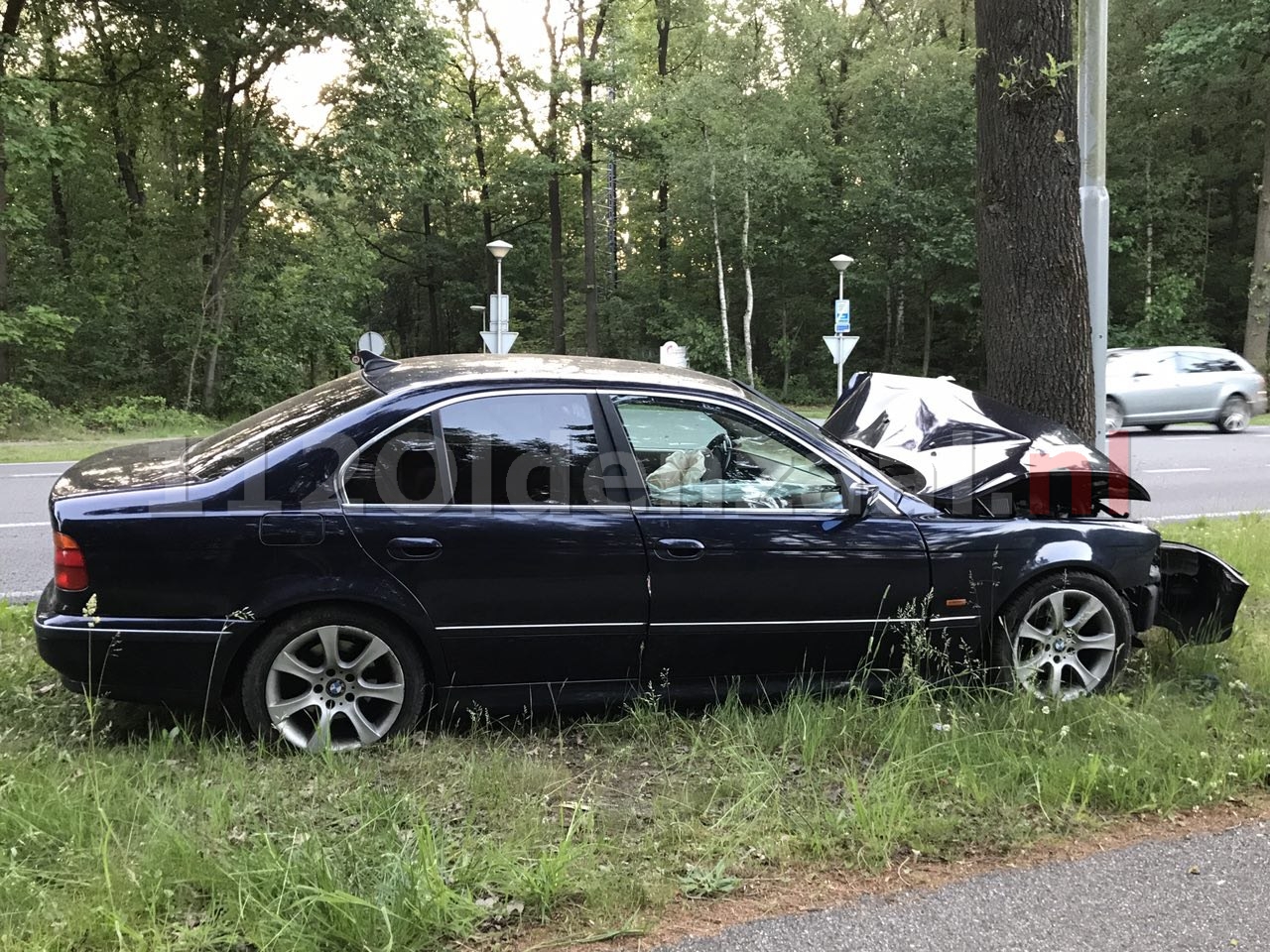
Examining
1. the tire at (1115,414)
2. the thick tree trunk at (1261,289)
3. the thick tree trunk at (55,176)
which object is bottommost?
the tire at (1115,414)

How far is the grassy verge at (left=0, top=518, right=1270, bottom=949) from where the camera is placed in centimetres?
252

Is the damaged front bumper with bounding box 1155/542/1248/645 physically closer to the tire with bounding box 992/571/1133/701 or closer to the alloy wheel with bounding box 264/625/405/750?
the tire with bounding box 992/571/1133/701

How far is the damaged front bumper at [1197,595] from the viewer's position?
454cm

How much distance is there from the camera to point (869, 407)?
525cm

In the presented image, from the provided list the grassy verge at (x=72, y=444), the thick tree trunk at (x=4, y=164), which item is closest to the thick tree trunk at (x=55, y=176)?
the thick tree trunk at (x=4, y=164)

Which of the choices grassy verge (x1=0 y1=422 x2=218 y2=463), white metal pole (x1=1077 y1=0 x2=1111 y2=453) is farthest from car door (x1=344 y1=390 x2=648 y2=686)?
grassy verge (x1=0 y1=422 x2=218 y2=463)

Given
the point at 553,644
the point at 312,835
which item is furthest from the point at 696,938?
the point at 553,644

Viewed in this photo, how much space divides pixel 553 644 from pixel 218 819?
4.20ft

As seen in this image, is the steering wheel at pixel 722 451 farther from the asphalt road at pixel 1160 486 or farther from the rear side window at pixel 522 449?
the asphalt road at pixel 1160 486

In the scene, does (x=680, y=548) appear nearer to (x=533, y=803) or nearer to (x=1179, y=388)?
(x=533, y=803)

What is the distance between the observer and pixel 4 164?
19328mm

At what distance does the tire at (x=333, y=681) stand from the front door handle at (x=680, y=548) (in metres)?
1.00

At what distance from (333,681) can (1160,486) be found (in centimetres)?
1109

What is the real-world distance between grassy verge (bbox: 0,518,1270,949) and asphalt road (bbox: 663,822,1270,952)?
8.3 inches
